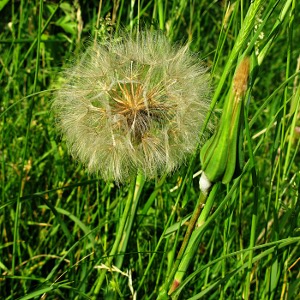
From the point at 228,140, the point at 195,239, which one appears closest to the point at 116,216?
the point at 195,239

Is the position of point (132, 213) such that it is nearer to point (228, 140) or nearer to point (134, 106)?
point (134, 106)

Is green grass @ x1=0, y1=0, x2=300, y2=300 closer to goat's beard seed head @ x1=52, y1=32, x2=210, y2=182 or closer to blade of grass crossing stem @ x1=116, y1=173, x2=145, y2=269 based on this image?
blade of grass crossing stem @ x1=116, y1=173, x2=145, y2=269

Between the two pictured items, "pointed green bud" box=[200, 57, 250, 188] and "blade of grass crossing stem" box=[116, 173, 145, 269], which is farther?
"blade of grass crossing stem" box=[116, 173, 145, 269]

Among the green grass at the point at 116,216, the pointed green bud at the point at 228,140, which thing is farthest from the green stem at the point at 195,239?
the green grass at the point at 116,216

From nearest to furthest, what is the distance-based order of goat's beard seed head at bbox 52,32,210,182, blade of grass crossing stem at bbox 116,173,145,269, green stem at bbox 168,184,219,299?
green stem at bbox 168,184,219,299 < goat's beard seed head at bbox 52,32,210,182 < blade of grass crossing stem at bbox 116,173,145,269

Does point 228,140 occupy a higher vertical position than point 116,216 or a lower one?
higher

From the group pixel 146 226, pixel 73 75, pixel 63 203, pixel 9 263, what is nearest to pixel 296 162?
pixel 146 226

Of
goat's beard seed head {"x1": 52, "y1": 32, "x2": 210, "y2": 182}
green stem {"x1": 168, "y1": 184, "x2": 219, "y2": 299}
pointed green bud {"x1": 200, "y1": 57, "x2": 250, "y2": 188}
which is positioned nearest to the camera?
pointed green bud {"x1": 200, "y1": 57, "x2": 250, "y2": 188}

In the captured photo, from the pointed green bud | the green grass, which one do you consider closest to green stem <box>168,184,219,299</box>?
the pointed green bud
